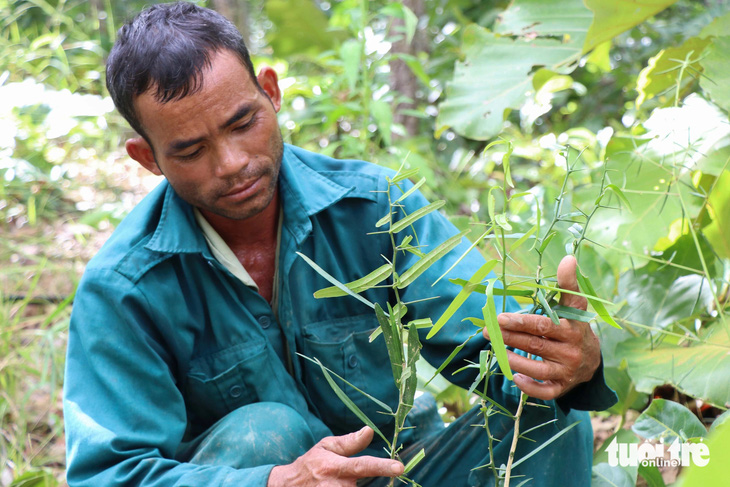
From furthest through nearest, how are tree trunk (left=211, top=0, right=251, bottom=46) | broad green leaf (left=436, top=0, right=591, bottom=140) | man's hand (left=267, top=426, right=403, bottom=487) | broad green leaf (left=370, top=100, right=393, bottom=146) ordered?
1. tree trunk (left=211, top=0, right=251, bottom=46)
2. broad green leaf (left=370, top=100, right=393, bottom=146)
3. broad green leaf (left=436, top=0, right=591, bottom=140)
4. man's hand (left=267, top=426, right=403, bottom=487)

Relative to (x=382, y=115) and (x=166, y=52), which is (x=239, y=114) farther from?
(x=382, y=115)

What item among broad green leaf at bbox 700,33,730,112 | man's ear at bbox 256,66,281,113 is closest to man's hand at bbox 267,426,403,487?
man's ear at bbox 256,66,281,113

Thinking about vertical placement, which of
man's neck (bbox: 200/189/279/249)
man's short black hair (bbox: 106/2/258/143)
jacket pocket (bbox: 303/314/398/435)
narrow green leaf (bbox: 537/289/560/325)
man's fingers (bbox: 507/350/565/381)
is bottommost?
jacket pocket (bbox: 303/314/398/435)

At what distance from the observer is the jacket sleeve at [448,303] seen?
1.42 meters

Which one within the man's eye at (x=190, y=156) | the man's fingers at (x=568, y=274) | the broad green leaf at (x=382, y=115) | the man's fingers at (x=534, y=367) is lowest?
the broad green leaf at (x=382, y=115)

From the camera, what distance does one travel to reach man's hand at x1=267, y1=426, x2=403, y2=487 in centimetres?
113

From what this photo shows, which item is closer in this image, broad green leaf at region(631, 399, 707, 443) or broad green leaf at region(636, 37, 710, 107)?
broad green leaf at region(631, 399, 707, 443)

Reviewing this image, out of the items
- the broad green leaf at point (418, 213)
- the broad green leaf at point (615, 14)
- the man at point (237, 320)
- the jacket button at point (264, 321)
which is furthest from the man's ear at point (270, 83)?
the broad green leaf at point (615, 14)

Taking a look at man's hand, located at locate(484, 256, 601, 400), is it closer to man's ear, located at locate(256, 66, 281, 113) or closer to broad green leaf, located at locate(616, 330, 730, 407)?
broad green leaf, located at locate(616, 330, 730, 407)

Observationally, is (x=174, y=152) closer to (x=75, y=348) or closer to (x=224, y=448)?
(x=75, y=348)

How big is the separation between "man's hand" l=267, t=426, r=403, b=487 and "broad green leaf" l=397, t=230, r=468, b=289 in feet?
0.80

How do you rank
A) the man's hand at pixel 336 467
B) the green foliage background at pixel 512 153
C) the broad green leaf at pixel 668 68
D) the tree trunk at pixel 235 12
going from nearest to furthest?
the man's hand at pixel 336 467 → the green foliage background at pixel 512 153 → the broad green leaf at pixel 668 68 → the tree trunk at pixel 235 12

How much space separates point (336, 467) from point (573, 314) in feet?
1.46
